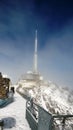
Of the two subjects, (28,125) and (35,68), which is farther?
(35,68)

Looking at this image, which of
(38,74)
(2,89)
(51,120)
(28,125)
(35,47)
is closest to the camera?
(51,120)

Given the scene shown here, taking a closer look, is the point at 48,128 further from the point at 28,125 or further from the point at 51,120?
the point at 28,125

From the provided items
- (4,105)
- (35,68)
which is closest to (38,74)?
(35,68)

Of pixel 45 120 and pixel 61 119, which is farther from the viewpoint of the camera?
pixel 45 120

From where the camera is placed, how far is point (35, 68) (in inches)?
5094

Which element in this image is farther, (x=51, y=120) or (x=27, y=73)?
(x=27, y=73)

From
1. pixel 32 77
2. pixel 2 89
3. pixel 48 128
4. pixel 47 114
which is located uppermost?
pixel 32 77

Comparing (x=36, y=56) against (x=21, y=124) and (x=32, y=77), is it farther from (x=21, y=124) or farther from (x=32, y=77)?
(x=21, y=124)

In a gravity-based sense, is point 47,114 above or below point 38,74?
below

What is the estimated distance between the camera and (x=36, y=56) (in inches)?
4961

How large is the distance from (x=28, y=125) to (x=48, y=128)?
21.4 feet

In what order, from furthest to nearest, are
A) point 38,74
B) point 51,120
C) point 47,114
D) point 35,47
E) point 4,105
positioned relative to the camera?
point 38,74, point 35,47, point 4,105, point 47,114, point 51,120

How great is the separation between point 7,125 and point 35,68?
116m

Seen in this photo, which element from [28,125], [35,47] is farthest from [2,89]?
[35,47]
